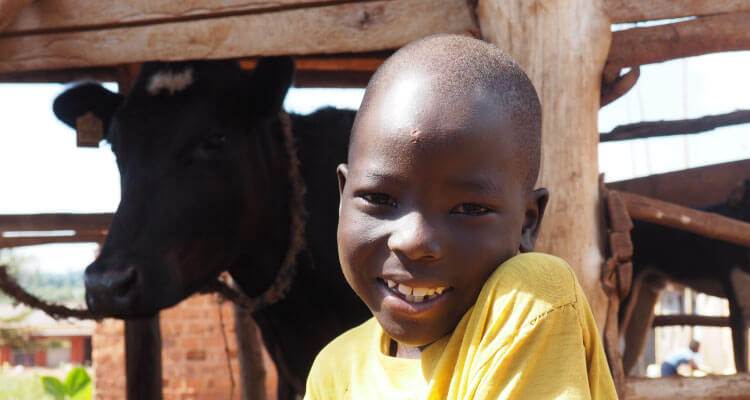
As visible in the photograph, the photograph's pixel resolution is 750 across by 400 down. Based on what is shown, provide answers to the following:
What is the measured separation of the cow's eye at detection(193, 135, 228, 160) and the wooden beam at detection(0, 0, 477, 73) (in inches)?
15.0

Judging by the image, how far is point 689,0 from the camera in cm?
252

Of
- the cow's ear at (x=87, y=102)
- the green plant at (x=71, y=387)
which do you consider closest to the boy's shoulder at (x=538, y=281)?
the cow's ear at (x=87, y=102)

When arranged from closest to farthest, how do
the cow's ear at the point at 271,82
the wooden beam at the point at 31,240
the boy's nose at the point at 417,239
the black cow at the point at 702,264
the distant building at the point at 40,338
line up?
1. the boy's nose at the point at 417,239
2. the cow's ear at the point at 271,82
3. the black cow at the point at 702,264
4. the wooden beam at the point at 31,240
5. the distant building at the point at 40,338

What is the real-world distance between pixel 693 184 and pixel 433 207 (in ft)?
11.4

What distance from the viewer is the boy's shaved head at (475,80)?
1233 mm

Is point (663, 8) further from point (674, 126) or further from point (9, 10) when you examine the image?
point (9, 10)

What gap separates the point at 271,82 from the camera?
3.20m

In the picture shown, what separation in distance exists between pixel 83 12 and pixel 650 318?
3.84 metres

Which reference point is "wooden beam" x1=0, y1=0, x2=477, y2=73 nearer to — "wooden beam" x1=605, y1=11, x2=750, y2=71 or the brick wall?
"wooden beam" x1=605, y1=11, x2=750, y2=71

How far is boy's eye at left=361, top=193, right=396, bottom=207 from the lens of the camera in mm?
1261

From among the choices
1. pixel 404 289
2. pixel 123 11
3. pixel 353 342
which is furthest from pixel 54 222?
pixel 404 289

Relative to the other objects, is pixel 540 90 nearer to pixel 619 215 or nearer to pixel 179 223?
pixel 619 215

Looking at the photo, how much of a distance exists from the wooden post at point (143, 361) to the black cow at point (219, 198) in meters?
1.16

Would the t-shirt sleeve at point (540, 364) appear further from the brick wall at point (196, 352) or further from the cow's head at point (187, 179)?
the brick wall at point (196, 352)
